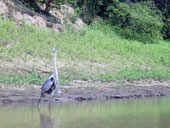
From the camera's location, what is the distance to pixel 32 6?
60.4 ft

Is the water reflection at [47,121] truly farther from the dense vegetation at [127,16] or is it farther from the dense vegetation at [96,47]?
the dense vegetation at [127,16]

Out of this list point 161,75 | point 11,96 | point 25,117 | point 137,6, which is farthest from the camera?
point 137,6

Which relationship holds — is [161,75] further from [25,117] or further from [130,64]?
[25,117]

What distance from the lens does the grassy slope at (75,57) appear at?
1292 cm

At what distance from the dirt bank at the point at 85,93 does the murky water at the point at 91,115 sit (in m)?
0.49

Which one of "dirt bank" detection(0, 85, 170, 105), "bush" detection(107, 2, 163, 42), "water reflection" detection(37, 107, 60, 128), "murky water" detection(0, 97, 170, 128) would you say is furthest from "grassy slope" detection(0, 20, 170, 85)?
"water reflection" detection(37, 107, 60, 128)

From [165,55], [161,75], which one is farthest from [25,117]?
[165,55]

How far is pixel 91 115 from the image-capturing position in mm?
8906

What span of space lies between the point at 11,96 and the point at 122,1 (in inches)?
574

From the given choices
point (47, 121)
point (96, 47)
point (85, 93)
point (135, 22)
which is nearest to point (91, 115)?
point (47, 121)

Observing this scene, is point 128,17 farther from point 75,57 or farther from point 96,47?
point 75,57

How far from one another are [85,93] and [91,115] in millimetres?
2734

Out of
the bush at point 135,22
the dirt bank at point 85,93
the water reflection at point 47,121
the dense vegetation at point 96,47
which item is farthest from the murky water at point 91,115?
the bush at point 135,22

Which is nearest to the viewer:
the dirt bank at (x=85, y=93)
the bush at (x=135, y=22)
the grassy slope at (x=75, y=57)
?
the dirt bank at (x=85, y=93)
